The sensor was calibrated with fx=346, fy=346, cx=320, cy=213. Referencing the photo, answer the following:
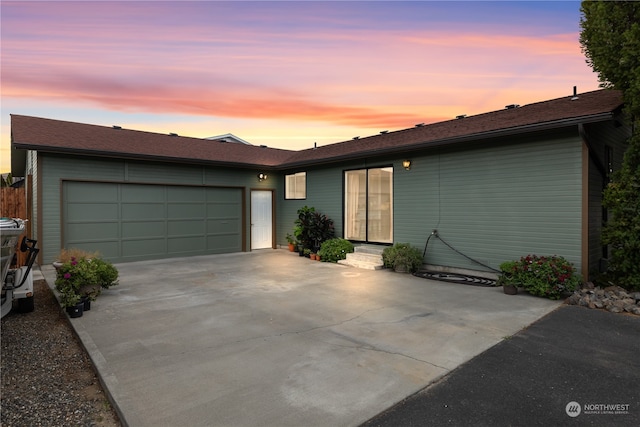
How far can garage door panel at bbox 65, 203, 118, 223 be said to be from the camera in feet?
29.3

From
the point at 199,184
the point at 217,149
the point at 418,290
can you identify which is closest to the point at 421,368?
the point at 418,290

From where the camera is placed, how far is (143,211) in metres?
9.98

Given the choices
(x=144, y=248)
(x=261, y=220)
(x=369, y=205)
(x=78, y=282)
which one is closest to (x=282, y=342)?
(x=78, y=282)

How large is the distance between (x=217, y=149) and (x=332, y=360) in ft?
35.5

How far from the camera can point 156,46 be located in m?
7.97

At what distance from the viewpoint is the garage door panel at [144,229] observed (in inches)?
382

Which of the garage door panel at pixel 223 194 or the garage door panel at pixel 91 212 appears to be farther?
the garage door panel at pixel 223 194

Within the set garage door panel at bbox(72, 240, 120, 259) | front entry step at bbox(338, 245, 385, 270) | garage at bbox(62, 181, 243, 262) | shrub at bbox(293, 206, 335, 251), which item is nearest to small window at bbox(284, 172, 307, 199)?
shrub at bbox(293, 206, 335, 251)

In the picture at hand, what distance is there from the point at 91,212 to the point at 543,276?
1040 centimetres

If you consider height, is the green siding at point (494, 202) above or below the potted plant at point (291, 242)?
above

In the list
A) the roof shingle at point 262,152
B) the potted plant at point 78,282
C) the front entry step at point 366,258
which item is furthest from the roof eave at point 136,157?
the front entry step at point 366,258

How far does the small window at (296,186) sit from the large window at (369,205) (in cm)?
202

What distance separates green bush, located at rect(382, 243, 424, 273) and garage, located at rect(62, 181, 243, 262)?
564 centimetres

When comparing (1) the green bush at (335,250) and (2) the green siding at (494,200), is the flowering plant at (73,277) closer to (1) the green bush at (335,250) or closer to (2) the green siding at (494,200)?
(1) the green bush at (335,250)
